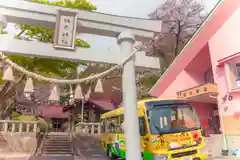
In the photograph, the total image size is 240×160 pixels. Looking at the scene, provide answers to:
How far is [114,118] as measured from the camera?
33.2 feet

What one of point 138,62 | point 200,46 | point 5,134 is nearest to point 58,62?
point 5,134

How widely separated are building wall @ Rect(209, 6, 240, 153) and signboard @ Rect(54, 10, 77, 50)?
28.0ft

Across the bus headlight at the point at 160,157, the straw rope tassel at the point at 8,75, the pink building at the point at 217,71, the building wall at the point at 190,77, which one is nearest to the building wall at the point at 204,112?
the pink building at the point at 217,71

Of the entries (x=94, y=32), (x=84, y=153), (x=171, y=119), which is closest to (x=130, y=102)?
(x=94, y=32)

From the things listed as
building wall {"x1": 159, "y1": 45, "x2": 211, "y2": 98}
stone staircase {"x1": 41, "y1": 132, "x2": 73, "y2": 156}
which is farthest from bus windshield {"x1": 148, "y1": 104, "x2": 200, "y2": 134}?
stone staircase {"x1": 41, "y1": 132, "x2": 73, "y2": 156}

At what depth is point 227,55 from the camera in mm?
10344

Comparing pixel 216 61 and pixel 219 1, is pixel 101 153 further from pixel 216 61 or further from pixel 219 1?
pixel 219 1

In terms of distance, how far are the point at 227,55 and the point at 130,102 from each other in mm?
7952

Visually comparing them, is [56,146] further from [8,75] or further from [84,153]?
[8,75]

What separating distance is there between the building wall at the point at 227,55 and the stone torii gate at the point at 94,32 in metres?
6.68

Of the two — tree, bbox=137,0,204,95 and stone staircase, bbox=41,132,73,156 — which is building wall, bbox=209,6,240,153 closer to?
stone staircase, bbox=41,132,73,156

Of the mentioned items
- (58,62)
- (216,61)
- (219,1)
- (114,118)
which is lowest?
(114,118)

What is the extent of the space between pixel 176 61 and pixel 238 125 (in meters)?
5.47

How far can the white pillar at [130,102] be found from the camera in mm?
4484
